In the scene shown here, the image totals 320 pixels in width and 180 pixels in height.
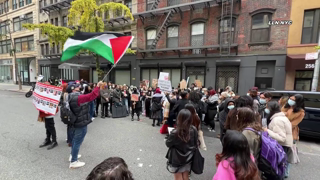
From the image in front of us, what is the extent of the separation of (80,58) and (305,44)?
20.8m

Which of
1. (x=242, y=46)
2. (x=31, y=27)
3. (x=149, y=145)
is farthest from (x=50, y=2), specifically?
(x=149, y=145)

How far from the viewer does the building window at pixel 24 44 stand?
78.8 feet

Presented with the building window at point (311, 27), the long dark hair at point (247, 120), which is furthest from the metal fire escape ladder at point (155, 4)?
the long dark hair at point (247, 120)

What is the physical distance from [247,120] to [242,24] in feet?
37.6

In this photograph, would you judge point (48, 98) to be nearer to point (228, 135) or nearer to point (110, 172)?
point (110, 172)

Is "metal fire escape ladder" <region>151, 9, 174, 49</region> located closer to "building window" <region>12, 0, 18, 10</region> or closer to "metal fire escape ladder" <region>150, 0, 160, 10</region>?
"metal fire escape ladder" <region>150, 0, 160, 10</region>

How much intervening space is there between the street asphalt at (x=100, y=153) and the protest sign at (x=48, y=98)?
1.16m

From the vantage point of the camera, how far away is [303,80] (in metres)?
10.3

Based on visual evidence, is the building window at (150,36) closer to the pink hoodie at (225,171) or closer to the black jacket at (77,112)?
the black jacket at (77,112)

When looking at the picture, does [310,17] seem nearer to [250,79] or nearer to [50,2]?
[250,79]

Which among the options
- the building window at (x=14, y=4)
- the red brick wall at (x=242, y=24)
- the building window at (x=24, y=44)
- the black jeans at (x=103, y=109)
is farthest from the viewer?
the building window at (x=14, y=4)

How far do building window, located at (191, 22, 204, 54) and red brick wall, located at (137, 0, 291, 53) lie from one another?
348 mm

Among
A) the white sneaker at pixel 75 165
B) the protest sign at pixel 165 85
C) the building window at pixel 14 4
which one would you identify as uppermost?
the building window at pixel 14 4

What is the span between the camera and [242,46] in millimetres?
11648
